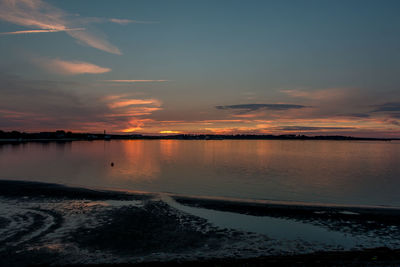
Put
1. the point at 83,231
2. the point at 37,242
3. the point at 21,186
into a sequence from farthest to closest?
1. the point at 21,186
2. the point at 83,231
3. the point at 37,242

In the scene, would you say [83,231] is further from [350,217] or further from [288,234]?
[350,217]

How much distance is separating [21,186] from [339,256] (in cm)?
3500

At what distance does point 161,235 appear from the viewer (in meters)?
17.2

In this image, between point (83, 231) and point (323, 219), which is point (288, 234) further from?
point (83, 231)

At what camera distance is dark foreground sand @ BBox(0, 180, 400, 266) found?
12938 mm

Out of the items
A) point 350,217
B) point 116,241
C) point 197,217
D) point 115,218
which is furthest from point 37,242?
point 350,217

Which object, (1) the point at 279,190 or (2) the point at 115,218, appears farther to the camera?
(1) the point at 279,190

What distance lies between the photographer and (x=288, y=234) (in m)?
17.8

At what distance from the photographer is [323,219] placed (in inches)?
844

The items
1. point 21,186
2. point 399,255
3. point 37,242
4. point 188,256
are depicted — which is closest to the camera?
point 399,255

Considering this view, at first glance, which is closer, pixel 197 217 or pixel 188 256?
pixel 188 256

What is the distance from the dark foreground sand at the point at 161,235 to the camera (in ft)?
42.4

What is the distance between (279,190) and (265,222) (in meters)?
17.1

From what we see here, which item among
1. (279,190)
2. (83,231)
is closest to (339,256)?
(83,231)
